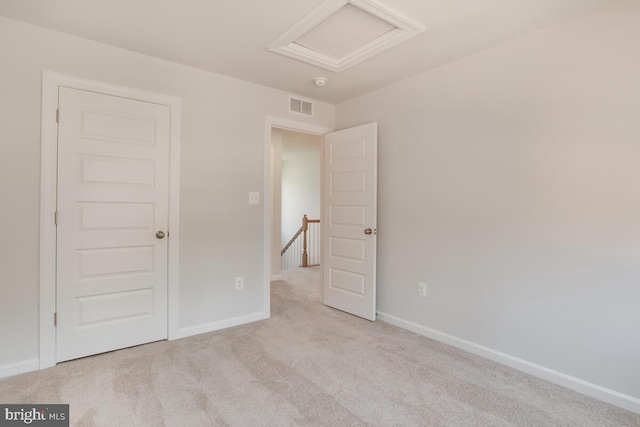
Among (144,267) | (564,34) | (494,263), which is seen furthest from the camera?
(144,267)

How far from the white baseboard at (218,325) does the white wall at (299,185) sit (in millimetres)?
4282

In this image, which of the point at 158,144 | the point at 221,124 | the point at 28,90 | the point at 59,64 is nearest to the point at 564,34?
the point at 221,124

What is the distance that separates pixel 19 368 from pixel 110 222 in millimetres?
1111

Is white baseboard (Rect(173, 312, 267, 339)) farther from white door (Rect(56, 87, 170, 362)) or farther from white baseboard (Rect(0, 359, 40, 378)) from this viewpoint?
white baseboard (Rect(0, 359, 40, 378))

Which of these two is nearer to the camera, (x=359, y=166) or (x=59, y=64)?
(x=59, y=64)

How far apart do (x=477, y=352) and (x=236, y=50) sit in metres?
3.06

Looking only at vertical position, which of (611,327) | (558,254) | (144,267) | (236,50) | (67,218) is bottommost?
(611,327)

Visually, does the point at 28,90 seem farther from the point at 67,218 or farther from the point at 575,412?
the point at 575,412

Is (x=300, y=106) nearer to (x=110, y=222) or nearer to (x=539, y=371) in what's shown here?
(x=110, y=222)

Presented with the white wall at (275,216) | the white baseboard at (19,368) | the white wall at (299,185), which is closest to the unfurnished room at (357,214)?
the white baseboard at (19,368)

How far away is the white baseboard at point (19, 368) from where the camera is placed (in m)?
2.10

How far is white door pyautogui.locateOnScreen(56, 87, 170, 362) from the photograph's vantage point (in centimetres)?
232

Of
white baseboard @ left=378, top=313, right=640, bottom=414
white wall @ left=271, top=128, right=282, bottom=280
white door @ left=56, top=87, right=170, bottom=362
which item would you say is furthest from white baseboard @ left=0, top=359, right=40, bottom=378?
white wall @ left=271, top=128, right=282, bottom=280

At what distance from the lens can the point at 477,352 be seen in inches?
98.6
